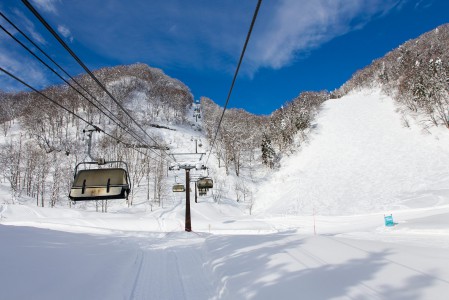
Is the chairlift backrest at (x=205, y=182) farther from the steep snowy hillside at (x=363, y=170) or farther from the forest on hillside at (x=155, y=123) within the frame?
the steep snowy hillside at (x=363, y=170)

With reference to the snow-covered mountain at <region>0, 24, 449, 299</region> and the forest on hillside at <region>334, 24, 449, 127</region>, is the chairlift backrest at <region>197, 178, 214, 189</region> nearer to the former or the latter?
the snow-covered mountain at <region>0, 24, 449, 299</region>

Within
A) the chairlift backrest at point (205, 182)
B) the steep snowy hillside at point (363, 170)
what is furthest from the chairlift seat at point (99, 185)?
the steep snowy hillside at point (363, 170)

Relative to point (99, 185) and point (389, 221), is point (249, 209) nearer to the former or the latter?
point (389, 221)

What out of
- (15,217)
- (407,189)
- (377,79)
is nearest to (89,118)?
(15,217)

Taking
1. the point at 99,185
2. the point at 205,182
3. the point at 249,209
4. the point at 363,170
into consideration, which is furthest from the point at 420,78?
the point at 99,185

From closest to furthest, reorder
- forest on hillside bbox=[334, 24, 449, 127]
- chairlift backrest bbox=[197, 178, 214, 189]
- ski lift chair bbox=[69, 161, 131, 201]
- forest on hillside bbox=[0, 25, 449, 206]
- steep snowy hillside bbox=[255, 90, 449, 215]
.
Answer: ski lift chair bbox=[69, 161, 131, 201]
chairlift backrest bbox=[197, 178, 214, 189]
steep snowy hillside bbox=[255, 90, 449, 215]
forest on hillside bbox=[334, 24, 449, 127]
forest on hillside bbox=[0, 25, 449, 206]

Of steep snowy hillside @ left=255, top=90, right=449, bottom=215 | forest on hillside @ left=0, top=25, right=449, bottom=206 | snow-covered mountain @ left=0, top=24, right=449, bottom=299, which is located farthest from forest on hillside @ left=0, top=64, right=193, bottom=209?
steep snowy hillside @ left=255, top=90, right=449, bottom=215

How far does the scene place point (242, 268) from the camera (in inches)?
283

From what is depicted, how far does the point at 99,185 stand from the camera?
9898mm

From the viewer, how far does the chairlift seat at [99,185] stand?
9789 mm

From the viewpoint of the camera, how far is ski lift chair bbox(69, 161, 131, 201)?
9789mm

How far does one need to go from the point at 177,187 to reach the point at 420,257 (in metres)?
28.2

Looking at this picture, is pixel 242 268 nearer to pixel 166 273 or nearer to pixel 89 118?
pixel 166 273

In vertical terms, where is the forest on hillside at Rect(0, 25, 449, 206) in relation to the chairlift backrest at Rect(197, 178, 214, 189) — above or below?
above
